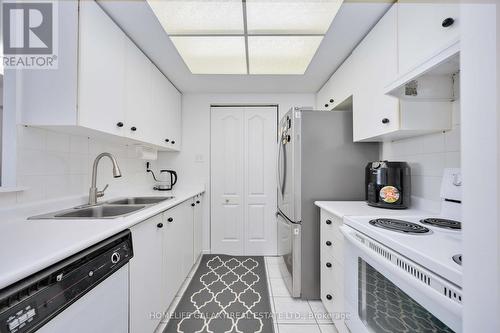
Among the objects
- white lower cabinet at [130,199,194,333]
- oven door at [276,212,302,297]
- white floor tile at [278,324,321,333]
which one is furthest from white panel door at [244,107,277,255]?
white floor tile at [278,324,321,333]

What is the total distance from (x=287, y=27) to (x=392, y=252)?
1507mm

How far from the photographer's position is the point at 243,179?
2.72 m

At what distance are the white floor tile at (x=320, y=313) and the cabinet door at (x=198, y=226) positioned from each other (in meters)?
1.27

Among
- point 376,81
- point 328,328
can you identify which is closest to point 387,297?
point 328,328

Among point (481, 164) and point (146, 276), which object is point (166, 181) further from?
point (481, 164)

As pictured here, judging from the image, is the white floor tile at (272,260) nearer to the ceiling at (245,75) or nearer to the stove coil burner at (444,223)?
the stove coil burner at (444,223)

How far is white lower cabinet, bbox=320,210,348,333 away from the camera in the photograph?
1.28 metres

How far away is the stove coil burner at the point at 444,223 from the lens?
0.93 metres

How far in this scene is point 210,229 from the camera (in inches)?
106

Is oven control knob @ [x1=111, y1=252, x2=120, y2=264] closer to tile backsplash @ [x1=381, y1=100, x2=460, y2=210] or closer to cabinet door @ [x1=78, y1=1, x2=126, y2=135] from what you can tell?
cabinet door @ [x1=78, y1=1, x2=126, y2=135]

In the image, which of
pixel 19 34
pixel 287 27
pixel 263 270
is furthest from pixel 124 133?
pixel 263 270

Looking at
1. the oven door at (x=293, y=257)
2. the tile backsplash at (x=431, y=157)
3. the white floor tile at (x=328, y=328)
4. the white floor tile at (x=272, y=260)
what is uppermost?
the tile backsplash at (x=431, y=157)

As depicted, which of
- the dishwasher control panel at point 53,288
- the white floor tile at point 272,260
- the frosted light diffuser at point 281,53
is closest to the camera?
the dishwasher control panel at point 53,288

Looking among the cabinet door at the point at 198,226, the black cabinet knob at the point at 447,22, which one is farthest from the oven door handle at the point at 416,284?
the cabinet door at the point at 198,226
